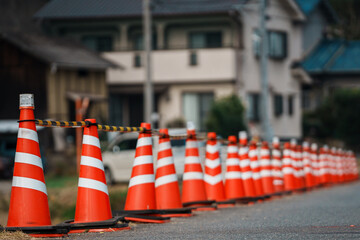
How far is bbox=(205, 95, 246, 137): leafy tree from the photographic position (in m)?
30.9

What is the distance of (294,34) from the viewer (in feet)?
131

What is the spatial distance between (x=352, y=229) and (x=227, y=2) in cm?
2676

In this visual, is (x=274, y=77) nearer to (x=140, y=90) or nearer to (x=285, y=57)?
(x=285, y=57)

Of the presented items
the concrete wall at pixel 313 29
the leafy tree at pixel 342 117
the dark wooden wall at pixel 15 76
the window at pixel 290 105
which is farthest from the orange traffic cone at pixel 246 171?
the concrete wall at pixel 313 29

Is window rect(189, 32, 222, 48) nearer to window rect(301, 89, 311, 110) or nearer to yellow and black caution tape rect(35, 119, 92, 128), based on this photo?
window rect(301, 89, 311, 110)

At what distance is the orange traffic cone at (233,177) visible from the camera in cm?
1288

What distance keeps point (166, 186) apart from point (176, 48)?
25230 mm

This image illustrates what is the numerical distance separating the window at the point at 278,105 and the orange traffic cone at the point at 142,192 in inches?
1162

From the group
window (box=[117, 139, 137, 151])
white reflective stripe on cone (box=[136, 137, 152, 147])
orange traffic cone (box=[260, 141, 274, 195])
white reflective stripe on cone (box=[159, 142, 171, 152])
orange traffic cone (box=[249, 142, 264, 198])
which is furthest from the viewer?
window (box=[117, 139, 137, 151])

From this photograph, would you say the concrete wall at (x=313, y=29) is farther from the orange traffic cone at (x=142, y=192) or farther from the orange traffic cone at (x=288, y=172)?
the orange traffic cone at (x=142, y=192)

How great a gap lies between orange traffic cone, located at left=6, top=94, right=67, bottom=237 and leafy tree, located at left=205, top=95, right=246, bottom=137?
23118 millimetres

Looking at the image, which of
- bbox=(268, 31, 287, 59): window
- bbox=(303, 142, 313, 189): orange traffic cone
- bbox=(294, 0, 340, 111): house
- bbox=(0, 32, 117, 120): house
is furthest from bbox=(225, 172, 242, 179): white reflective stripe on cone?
bbox=(294, 0, 340, 111): house

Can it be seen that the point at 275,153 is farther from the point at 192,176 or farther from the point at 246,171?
the point at 192,176

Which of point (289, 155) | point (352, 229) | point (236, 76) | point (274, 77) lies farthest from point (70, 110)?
point (352, 229)
